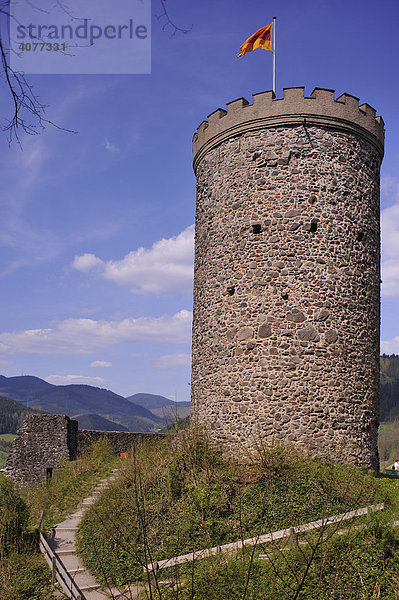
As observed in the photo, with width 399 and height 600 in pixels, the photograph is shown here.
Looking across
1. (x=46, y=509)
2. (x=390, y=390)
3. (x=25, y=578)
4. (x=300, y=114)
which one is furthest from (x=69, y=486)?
(x=390, y=390)

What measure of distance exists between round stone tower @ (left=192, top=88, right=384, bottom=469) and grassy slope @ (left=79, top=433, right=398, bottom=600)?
2.96 feet

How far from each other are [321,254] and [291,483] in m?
5.33

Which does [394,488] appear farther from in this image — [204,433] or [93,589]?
[93,589]

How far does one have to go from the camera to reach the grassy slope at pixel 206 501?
8.65 m

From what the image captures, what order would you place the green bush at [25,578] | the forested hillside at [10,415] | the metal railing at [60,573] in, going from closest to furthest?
the metal railing at [60,573] < the green bush at [25,578] < the forested hillside at [10,415]

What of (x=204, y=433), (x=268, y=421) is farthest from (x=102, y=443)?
(x=268, y=421)

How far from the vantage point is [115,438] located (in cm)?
2173

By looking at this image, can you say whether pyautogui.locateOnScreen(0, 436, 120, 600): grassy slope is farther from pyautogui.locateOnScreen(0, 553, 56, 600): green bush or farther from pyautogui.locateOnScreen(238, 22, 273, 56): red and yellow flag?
pyautogui.locateOnScreen(238, 22, 273, 56): red and yellow flag

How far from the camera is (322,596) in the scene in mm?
6301

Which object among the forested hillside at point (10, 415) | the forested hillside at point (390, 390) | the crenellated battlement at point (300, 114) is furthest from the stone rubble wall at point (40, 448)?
the forested hillside at point (10, 415)

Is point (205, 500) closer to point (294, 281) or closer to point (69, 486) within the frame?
point (294, 281)

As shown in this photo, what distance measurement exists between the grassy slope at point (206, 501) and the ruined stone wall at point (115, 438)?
30.1 feet

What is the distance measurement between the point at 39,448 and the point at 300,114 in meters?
15.2

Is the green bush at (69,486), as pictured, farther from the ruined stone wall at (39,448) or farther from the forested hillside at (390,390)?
the forested hillside at (390,390)
